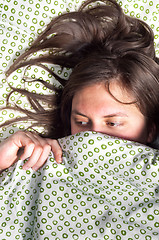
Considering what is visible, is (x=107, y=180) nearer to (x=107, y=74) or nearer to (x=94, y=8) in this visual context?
(x=107, y=74)

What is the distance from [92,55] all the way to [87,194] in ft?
1.61

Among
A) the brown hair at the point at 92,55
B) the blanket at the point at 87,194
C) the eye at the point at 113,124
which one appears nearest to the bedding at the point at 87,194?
the blanket at the point at 87,194

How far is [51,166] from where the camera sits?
46.8 inches

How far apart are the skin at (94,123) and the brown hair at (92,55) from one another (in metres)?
0.05

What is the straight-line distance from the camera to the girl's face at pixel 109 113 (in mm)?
1211

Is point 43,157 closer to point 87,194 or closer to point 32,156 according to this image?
point 32,156

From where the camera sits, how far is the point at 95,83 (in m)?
1.26

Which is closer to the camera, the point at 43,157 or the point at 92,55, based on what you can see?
the point at 43,157

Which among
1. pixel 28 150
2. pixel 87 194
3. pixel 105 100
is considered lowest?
pixel 87 194

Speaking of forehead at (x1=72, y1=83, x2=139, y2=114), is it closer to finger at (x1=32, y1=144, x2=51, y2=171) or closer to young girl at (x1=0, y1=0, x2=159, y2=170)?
young girl at (x1=0, y1=0, x2=159, y2=170)

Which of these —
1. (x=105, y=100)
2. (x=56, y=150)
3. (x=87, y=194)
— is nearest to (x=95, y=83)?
(x=105, y=100)

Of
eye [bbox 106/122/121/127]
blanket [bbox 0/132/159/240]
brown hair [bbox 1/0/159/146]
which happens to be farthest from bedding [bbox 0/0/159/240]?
brown hair [bbox 1/0/159/146]

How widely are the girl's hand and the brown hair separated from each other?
0.20m

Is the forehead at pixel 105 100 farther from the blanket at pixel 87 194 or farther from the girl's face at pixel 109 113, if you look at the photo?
the blanket at pixel 87 194
